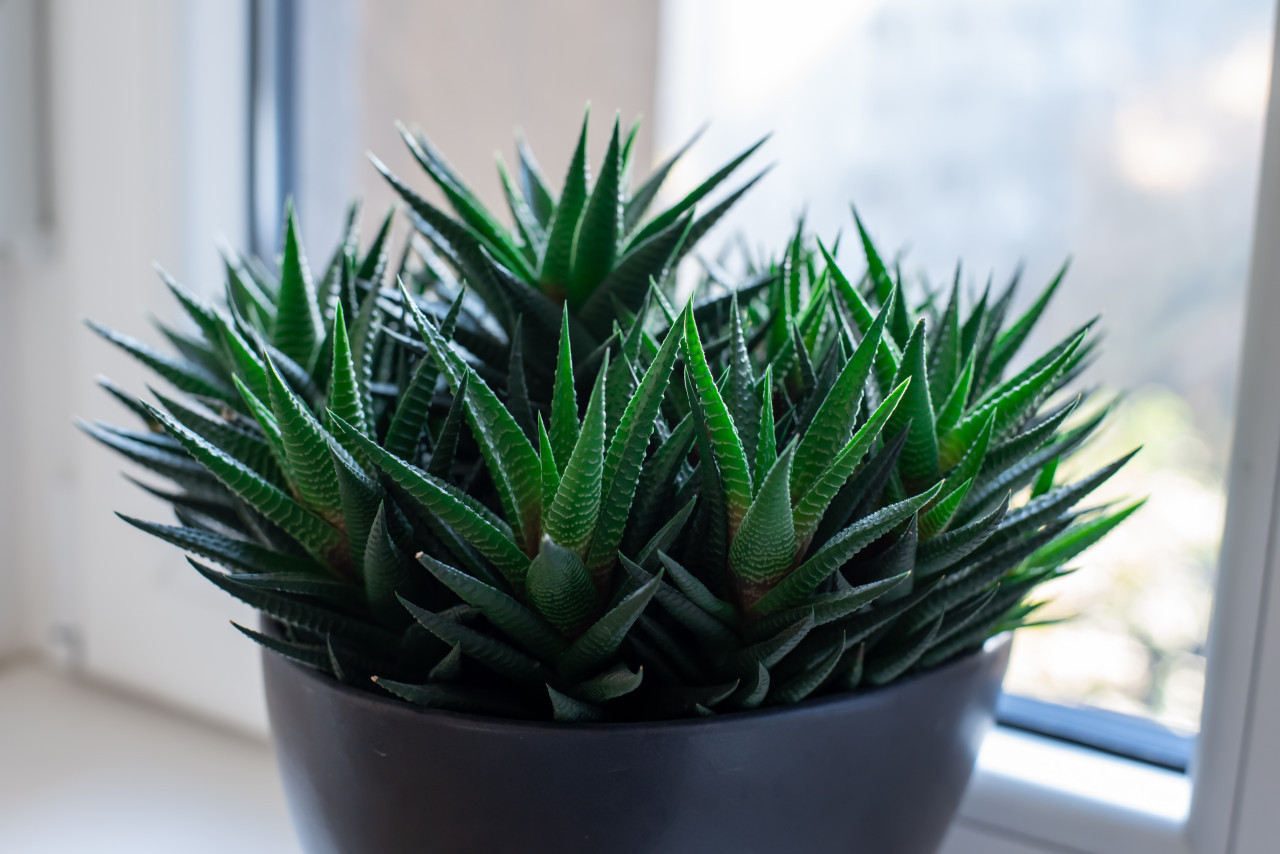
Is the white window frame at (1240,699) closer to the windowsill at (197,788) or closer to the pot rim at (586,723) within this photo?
the windowsill at (197,788)

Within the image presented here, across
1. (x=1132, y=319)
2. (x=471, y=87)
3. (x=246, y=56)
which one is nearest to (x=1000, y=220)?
(x=1132, y=319)

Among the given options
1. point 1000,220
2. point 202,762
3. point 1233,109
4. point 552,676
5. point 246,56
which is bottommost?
point 202,762

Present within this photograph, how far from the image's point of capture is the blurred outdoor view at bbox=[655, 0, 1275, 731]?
2.56 feet

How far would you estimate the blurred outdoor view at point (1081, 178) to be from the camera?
2.56 ft

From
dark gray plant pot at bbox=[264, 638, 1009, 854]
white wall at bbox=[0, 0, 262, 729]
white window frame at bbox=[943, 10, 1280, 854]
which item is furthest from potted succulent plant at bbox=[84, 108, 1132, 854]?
white wall at bbox=[0, 0, 262, 729]

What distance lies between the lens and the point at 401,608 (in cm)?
29

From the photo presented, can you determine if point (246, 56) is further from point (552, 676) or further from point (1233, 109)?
point (1233, 109)

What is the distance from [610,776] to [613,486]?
8 cm

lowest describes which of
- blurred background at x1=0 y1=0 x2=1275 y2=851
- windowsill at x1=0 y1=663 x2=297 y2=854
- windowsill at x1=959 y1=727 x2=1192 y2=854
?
windowsill at x1=0 y1=663 x2=297 y2=854

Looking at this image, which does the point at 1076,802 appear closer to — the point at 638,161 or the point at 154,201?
the point at 638,161

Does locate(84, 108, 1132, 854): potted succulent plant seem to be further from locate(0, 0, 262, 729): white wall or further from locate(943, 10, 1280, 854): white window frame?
locate(0, 0, 262, 729): white wall

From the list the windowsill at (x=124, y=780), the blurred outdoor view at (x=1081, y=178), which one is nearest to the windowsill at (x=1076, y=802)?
the blurred outdoor view at (x=1081, y=178)

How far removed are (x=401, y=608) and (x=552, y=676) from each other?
0.16 ft

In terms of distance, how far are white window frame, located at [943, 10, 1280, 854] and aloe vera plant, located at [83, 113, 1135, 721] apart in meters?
0.16
